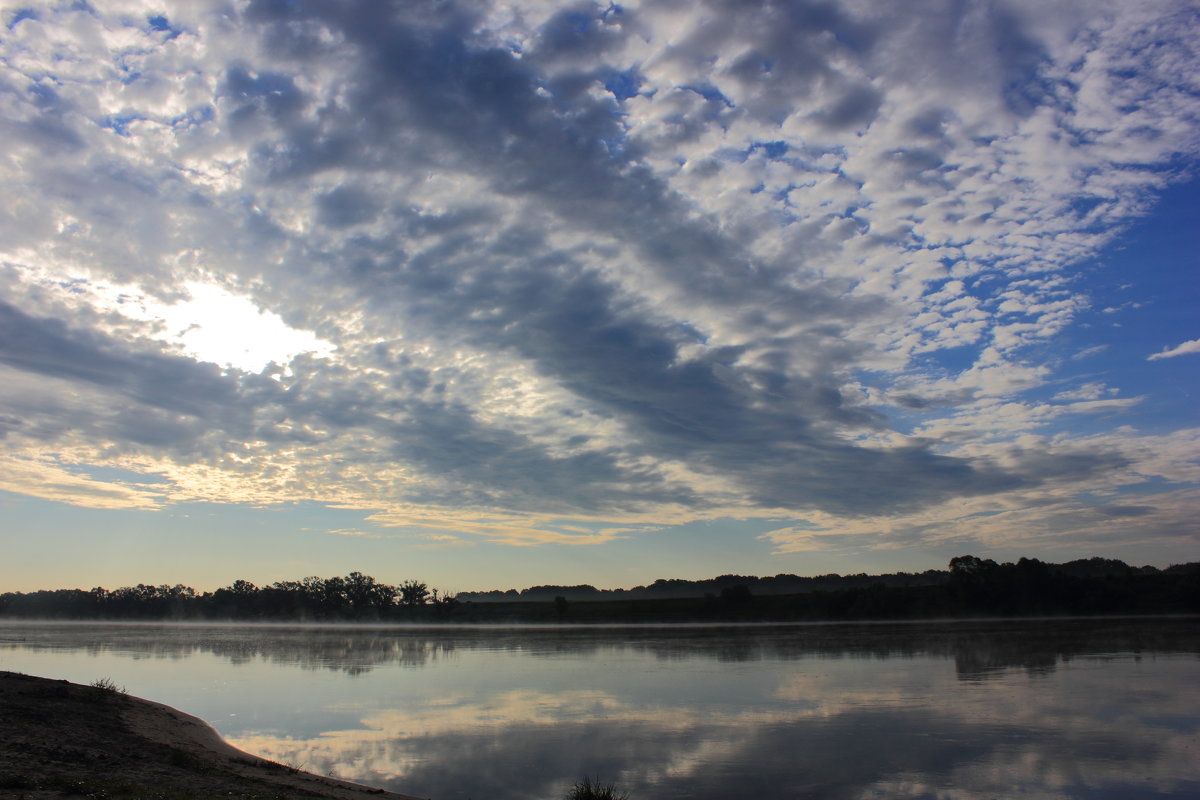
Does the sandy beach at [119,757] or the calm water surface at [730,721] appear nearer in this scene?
the sandy beach at [119,757]

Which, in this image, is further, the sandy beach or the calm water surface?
the calm water surface

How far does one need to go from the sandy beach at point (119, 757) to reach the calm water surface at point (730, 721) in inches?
68.6

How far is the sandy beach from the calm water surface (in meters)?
1.74

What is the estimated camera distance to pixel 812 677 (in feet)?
108

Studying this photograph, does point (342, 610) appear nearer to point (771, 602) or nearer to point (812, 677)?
point (771, 602)

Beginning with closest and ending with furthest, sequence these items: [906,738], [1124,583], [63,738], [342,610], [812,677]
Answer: [63,738], [906,738], [812,677], [1124,583], [342,610]

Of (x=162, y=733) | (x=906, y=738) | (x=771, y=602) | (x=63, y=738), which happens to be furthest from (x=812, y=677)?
(x=771, y=602)

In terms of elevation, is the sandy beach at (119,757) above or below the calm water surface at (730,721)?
above

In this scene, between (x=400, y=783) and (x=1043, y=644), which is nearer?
(x=400, y=783)

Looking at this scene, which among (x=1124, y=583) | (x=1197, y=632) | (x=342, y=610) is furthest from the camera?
(x=342, y=610)

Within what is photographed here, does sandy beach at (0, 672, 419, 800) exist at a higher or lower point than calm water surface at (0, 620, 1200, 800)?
higher

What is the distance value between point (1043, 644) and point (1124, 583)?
7655 cm

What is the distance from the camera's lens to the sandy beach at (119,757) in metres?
12.1

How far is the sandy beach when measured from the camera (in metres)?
12.1
